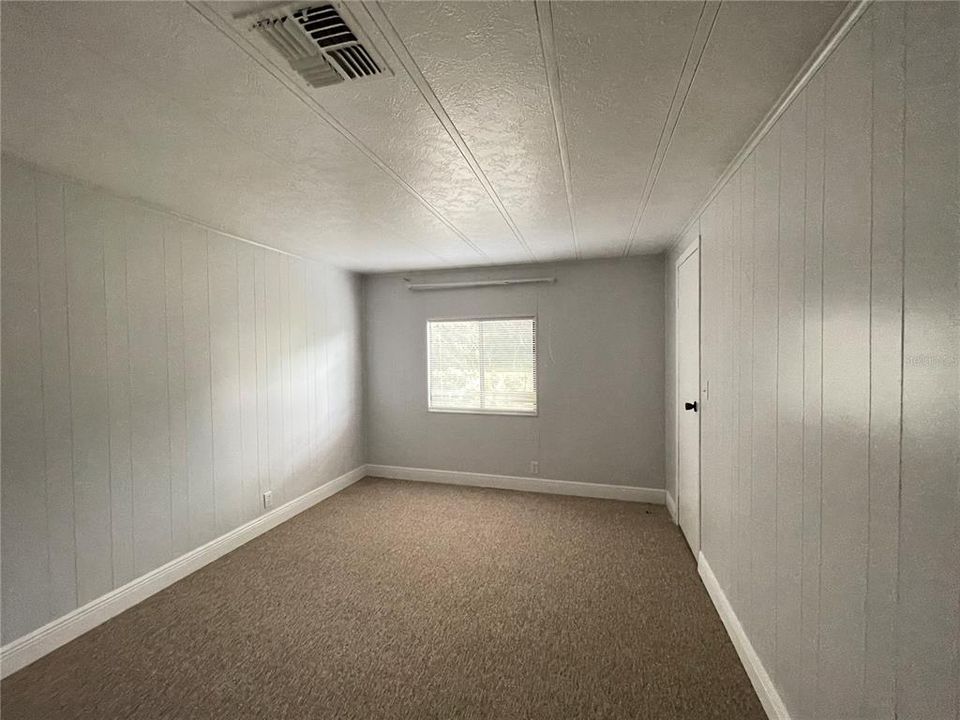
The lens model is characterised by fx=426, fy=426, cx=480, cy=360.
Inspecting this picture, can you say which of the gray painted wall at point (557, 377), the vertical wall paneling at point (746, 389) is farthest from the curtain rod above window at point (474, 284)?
the vertical wall paneling at point (746, 389)

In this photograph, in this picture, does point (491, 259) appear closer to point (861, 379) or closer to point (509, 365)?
point (509, 365)

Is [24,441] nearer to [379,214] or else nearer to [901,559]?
[379,214]

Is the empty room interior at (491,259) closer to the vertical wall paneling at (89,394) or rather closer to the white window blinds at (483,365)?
the vertical wall paneling at (89,394)

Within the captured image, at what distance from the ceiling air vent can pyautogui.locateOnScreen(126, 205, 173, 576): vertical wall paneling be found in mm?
1906

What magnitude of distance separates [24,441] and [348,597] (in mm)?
1772

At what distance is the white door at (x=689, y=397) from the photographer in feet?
9.30

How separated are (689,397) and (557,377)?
4.65 ft

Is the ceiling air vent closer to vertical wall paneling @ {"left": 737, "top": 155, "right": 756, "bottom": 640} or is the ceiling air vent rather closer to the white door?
vertical wall paneling @ {"left": 737, "top": 155, "right": 756, "bottom": 640}

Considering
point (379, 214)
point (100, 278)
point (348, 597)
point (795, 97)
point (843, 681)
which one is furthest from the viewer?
point (379, 214)

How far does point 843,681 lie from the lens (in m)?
1.16

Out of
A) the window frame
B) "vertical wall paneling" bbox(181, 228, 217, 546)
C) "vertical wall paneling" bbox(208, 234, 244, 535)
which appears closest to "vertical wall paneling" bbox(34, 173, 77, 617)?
"vertical wall paneling" bbox(181, 228, 217, 546)

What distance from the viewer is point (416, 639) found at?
2.14 meters

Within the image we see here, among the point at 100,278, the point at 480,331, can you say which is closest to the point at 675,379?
the point at 480,331

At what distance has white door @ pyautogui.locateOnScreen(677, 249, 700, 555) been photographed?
283 cm
